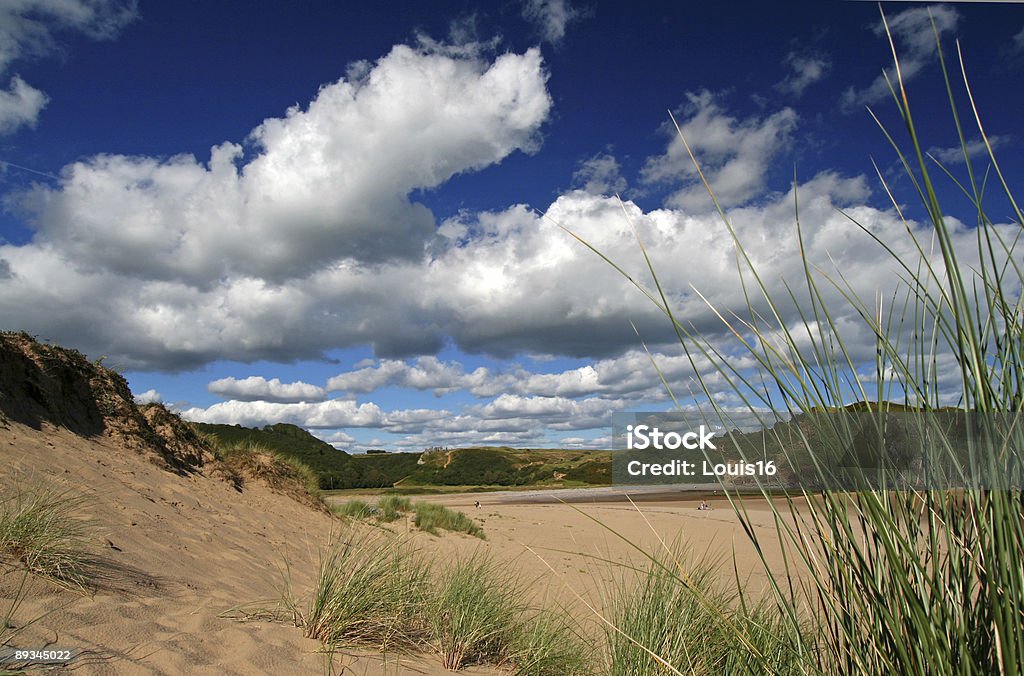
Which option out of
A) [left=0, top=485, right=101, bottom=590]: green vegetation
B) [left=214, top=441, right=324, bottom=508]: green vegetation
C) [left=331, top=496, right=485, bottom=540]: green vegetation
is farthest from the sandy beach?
[left=331, top=496, right=485, bottom=540]: green vegetation

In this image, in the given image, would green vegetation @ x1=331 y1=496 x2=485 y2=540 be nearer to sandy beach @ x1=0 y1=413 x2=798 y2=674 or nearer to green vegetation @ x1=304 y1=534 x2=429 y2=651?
sandy beach @ x1=0 y1=413 x2=798 y2=674

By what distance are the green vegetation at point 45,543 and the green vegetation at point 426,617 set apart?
1444 mm

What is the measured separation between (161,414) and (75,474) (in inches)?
167

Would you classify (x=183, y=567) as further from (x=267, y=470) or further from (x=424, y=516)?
(x=424, y=516)

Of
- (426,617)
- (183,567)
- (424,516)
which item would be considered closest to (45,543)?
(183,567)

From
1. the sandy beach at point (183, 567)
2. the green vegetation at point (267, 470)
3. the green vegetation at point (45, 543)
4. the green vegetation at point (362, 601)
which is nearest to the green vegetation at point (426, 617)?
the green vegetation at point (362, 601)

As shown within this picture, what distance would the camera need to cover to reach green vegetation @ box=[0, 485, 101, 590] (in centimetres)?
372

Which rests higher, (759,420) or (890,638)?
(759,420)

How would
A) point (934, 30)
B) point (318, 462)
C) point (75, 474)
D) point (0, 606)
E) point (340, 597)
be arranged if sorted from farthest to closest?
point (318, 462)
point (75, 474)
point (340, 597)
point (0, 606)
point (934, 30)

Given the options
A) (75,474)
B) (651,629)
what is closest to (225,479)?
(75,474)

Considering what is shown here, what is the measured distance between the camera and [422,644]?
14.2ft

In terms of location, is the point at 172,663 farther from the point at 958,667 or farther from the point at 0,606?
the point at 958,667

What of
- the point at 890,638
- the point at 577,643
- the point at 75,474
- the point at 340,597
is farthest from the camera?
the point at 75,474

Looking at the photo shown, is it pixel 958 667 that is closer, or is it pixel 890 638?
pixel 958 667
